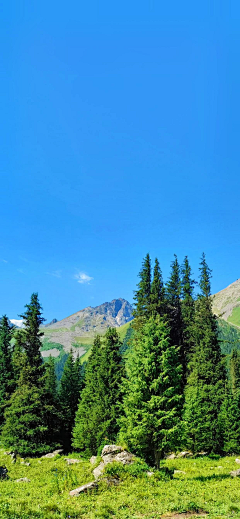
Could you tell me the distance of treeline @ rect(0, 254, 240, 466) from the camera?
18.1 metres

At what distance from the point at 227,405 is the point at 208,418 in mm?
2786

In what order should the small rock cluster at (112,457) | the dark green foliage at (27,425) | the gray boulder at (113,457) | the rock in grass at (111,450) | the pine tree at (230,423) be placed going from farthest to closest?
the pine tree at (230,423)
the dark green foliage at (27,425)
the rock in grass at (111,450)
the gray boulder at (113,457)
the small rock cluster at (112,457)

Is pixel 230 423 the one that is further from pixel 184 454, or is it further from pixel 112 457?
pixel 112 457

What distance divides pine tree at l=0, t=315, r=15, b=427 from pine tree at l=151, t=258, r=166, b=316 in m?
23.2

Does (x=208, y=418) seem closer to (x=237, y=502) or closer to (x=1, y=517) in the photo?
(x=237, y=502)

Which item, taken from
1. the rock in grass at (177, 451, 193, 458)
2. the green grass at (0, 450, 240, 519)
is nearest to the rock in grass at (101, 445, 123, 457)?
the green grass at (0, 450, 240, 519)

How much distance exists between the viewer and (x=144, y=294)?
39.3 metres

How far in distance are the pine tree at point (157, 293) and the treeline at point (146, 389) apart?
0.14 meters

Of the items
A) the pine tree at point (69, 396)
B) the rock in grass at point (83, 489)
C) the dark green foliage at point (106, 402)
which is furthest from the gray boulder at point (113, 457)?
the pine tree at point (69, 396)

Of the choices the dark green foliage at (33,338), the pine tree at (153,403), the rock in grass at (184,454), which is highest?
the dark green foliage at (33,338)

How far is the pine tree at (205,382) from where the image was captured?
30.9 metres

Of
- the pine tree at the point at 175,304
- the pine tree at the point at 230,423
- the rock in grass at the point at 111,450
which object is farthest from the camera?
the pine tree at the point at 175,304

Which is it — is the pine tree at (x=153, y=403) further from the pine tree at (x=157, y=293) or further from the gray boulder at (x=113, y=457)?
the pine tree at (x=157, y=293)

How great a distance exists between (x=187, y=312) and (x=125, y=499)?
34.4m
